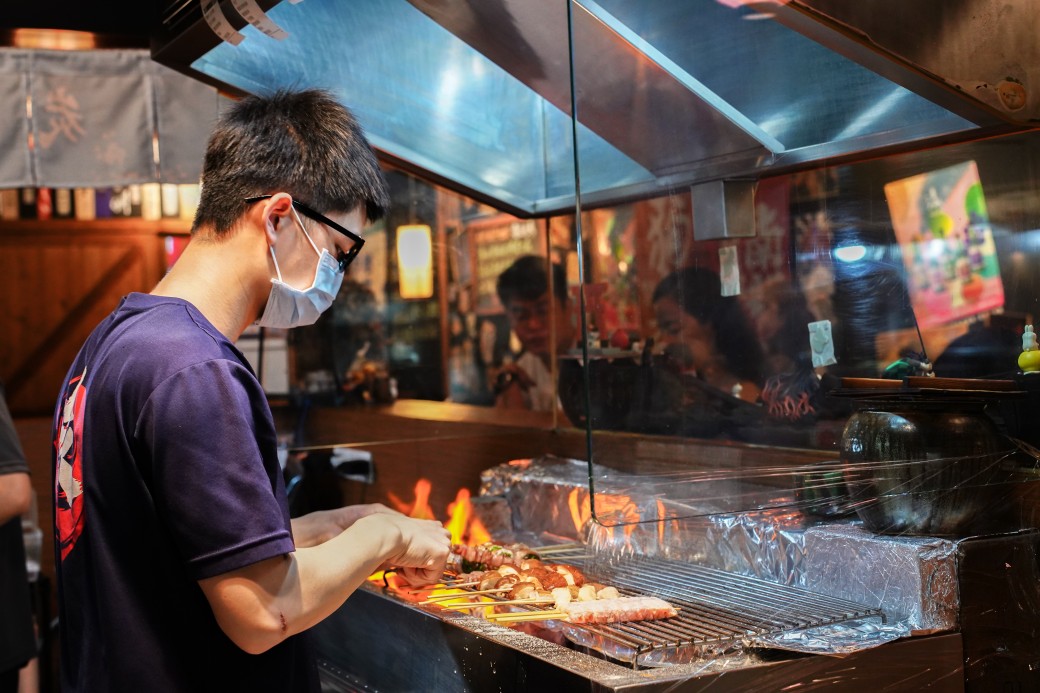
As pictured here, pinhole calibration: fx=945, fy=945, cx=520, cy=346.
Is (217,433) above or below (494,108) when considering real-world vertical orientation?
below

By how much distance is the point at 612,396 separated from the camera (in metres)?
2.97

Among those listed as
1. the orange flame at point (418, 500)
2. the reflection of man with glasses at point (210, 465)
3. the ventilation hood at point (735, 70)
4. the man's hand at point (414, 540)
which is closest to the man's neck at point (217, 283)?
the reflection of man with glasses at point (210, 465)

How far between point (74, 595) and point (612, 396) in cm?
171

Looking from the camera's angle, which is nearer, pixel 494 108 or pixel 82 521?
pixel 82 521

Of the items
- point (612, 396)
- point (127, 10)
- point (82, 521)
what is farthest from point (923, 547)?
point (127, 10)

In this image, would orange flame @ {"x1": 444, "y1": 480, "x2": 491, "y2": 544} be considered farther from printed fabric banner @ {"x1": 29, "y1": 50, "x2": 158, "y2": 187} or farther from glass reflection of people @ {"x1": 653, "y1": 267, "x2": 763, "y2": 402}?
printed fabric banner @ {"x1": 29, "y1": 50, "x2": 158, "y2": 187}

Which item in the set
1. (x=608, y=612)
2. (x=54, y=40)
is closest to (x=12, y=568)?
(x=608, y=612)

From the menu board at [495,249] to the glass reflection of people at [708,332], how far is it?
1740mm

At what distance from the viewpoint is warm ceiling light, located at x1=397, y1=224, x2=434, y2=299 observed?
566cm

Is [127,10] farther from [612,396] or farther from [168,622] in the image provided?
[168,622]


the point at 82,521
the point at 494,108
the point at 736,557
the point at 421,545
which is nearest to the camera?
the point at 82,521

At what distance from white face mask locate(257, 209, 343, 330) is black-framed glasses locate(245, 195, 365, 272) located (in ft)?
0.05

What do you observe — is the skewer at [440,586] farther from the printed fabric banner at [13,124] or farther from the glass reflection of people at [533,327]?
the printed fabric banner at [13,124]

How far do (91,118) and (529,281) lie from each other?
2423 mm
